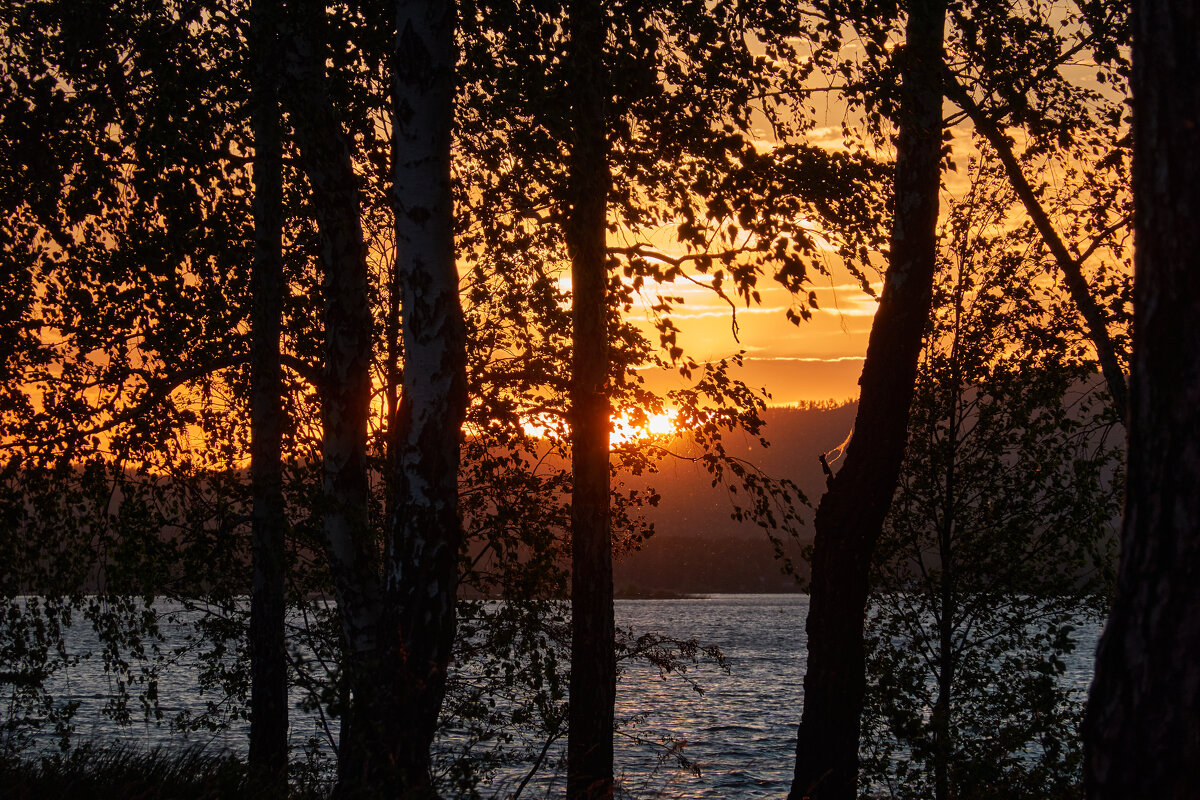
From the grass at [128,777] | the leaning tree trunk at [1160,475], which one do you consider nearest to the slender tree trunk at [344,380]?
the grass at [128,777]

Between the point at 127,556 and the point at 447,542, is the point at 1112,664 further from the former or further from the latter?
the point at 127,556

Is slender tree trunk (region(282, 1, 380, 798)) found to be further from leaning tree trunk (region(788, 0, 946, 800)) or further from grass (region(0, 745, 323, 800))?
leaning tree trunk (region(788, 0, 946, 800))

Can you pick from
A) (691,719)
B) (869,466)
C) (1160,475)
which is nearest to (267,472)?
(869,466)

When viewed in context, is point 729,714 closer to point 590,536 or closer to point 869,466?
point 590,536

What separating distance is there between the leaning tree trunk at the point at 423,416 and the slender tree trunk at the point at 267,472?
4262mm

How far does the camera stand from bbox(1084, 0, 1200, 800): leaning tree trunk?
10.6 ft

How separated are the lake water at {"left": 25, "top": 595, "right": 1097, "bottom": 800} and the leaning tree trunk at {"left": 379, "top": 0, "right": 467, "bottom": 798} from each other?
259cm

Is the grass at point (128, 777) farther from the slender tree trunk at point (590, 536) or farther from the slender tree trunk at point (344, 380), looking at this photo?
the slender tree trunk at point (590, 536)

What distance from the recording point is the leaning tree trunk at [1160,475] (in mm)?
3232

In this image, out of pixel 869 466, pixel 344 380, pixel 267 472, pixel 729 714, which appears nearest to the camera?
pixel 869 466

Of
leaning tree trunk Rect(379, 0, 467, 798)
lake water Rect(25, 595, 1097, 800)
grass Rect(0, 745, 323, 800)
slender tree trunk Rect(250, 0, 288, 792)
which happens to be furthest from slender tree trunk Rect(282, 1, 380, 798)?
leaning tree trunk Rect(379, 0, 467, 798)

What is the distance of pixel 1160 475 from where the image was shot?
10.9 feet

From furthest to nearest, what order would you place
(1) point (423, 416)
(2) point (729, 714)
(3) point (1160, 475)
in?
(2) point (729, 714), (1) point (423, 416), (3) point (1160, 475)

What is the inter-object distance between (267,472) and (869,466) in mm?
6623
